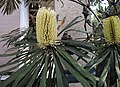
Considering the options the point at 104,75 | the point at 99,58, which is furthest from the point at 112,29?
the point at 104,75

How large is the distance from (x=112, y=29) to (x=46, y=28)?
42 cm

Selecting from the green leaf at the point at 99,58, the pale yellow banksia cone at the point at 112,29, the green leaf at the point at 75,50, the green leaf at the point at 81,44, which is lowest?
the green leaf at the point at 99,58

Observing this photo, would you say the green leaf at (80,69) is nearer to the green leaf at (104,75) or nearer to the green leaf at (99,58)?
the green leaf at (104,75)

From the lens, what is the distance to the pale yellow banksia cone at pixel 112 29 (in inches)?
65.4

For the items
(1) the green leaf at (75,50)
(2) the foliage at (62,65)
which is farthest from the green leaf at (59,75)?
(1) the green leaf at (75,50)

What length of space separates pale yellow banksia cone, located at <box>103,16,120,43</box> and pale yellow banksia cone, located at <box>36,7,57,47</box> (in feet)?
1.12

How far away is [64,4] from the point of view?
3.09 m

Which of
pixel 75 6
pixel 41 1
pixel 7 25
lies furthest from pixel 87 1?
pixel 7 25

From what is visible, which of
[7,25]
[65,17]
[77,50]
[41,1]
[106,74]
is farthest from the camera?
[7,25]

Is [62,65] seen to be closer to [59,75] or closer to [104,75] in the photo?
[59,75]

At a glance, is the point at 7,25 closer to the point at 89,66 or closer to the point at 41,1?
the point at 41,1

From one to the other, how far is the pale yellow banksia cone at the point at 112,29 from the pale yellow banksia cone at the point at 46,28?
341 mm

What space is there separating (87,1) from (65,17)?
0.41 meters

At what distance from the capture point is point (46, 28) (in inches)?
62.2
